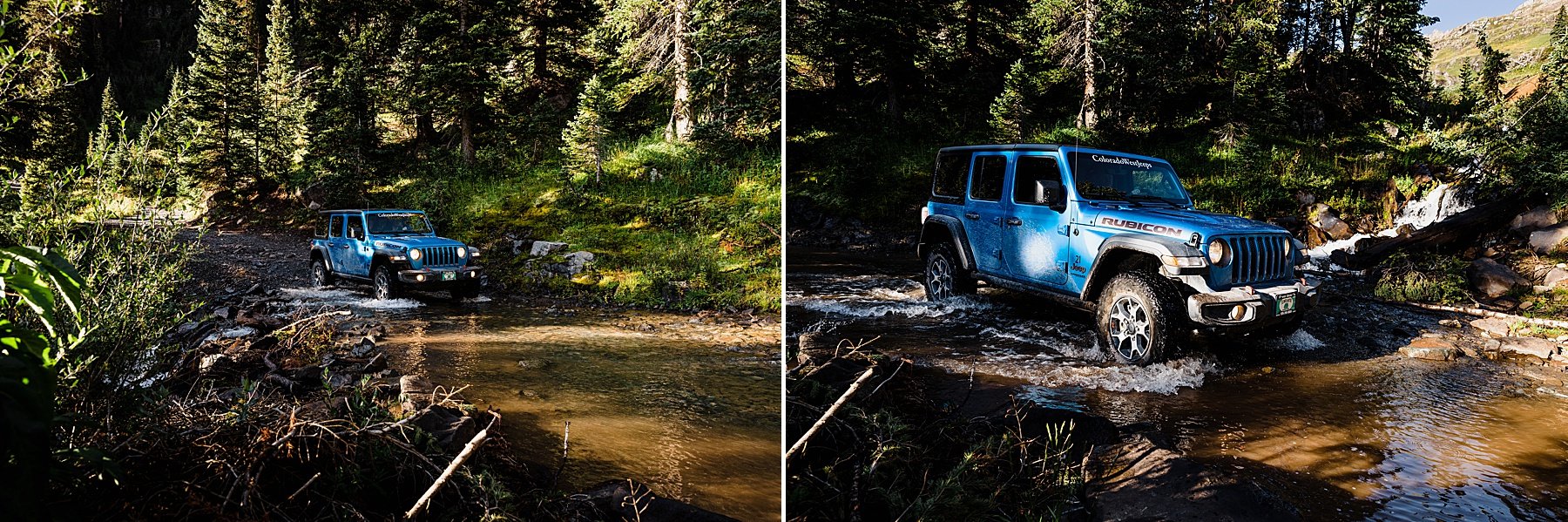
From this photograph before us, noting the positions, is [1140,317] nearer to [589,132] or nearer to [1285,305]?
[1285,305]

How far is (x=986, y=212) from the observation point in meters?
4.44

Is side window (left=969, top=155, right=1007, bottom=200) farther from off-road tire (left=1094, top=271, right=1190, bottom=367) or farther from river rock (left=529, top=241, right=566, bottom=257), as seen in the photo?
river rock (left=529, top=241, right=566, bottom=257)

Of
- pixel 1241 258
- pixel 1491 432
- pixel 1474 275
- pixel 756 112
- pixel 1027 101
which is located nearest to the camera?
pixel 1491 432

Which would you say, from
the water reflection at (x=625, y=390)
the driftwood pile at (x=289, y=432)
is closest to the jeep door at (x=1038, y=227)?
the water reflection at (x=625, y=390)

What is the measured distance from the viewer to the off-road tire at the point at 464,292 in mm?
2869

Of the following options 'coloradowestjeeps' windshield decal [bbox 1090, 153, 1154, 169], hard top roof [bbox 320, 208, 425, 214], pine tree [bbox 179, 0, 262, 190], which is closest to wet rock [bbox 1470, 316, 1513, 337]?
'coloradowestjeeps' windshield decal [bbox 1090, 153, 1154, 169]

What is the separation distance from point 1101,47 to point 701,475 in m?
2.28

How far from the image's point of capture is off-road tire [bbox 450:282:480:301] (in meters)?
2.87

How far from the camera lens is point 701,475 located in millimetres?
2078

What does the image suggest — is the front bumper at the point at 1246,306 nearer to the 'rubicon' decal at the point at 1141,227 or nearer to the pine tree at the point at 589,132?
the 'rubicon' decal at the point at 1141,227

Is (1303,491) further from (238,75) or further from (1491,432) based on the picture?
(238,75)

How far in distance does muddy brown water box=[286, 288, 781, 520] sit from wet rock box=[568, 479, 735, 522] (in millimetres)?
29

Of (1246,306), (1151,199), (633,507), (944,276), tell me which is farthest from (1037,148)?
(633,507)

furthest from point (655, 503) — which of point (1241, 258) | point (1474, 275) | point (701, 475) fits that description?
point (1474, 275)
